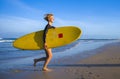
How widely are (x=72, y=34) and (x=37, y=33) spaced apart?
3.70 ft

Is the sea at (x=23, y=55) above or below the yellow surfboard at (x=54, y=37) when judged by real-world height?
below

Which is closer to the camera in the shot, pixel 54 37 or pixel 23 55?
pixel 54 37

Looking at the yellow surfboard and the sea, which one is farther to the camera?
the sea

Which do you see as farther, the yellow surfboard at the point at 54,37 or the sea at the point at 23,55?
the sea at the point at 23,55

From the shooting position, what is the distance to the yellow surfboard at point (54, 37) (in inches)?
300

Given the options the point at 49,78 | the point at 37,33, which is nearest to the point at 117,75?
the point at 49,78

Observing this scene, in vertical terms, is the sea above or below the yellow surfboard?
below

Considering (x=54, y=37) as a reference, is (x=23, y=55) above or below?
below

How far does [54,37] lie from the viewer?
25.3ft

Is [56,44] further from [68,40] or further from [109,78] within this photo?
[109,78]

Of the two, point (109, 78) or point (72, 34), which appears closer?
point (109, 78)

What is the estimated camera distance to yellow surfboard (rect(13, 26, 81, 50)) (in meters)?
7.62

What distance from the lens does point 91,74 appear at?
5926 millimetres

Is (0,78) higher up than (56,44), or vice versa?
(56,44)
